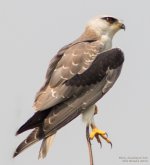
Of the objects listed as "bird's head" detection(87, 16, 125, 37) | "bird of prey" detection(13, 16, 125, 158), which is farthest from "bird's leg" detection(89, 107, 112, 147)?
"bird's head" detection(87, 16, 125, 37)

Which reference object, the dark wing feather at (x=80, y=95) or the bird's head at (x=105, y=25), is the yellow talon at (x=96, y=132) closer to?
the dark wing feather at (x=80, y=95)

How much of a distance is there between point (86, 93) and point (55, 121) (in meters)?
0.62

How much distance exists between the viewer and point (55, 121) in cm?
850

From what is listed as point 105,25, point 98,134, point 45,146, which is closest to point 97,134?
point 98,134

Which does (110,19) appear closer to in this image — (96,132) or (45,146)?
(96,132)

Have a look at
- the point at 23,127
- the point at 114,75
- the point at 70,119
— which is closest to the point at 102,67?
the point at 114,75

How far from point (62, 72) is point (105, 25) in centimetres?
138

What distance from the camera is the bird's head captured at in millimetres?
9688

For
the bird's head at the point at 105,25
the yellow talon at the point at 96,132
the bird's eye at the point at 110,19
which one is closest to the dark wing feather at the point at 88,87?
the yellow talon at the point at 96,132

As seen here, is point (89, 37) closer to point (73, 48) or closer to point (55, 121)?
point (73, 48)

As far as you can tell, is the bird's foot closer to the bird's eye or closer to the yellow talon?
the yellow talon

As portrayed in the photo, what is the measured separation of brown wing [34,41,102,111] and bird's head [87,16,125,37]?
2.42ft

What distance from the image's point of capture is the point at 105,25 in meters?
9.77

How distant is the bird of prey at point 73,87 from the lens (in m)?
8.41
